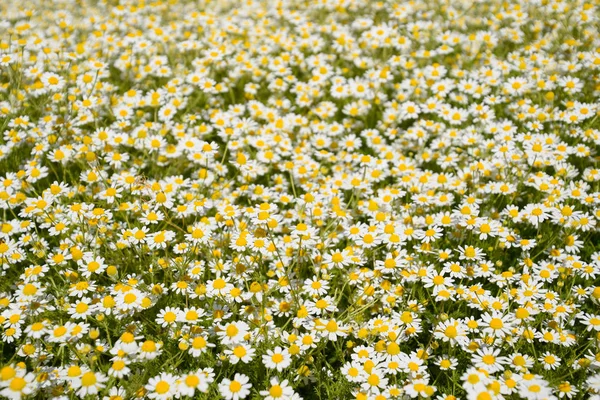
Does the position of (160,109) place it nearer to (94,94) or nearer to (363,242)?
(94,94)

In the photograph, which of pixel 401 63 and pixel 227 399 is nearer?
pixel 227 399

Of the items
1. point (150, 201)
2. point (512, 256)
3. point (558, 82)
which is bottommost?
point (512, 256)

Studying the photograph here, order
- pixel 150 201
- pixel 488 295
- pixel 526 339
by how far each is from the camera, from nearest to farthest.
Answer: pixel 526 339, pixel 488 295, pixel 150 201

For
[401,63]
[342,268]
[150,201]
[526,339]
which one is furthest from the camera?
[401,63]

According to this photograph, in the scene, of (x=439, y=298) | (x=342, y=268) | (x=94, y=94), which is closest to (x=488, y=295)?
(x=439, y=298)

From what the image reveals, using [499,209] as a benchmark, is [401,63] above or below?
above

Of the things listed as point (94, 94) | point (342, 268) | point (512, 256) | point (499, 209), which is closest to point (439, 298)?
point (342, 268)

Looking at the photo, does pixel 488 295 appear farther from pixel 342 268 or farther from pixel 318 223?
pixel 318 223
